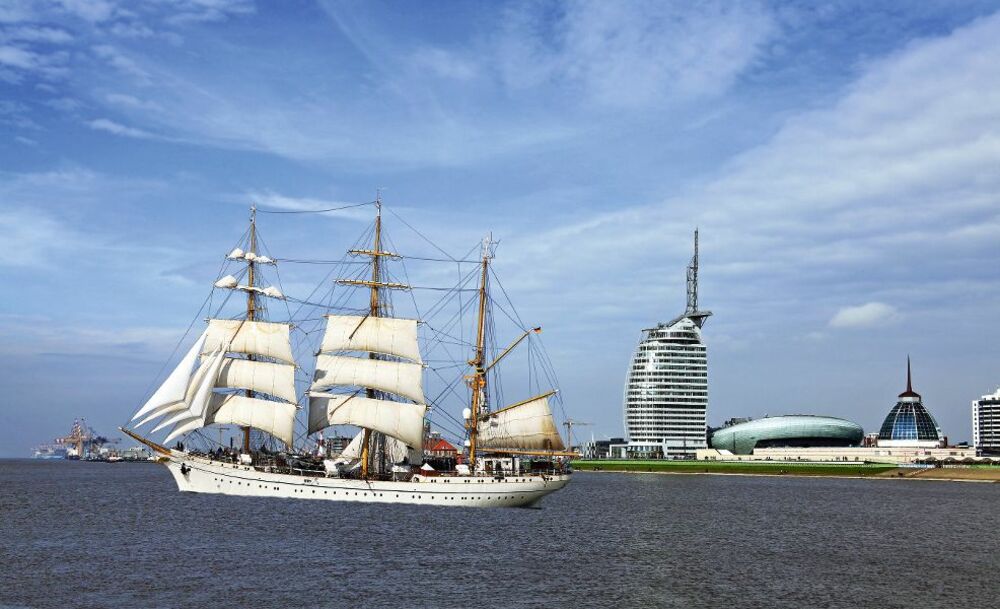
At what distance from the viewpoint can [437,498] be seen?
97.2 m

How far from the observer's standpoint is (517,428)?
107 m

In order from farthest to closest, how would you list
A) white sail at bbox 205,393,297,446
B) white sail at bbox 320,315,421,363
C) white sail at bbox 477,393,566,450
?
1. white sail at bbox 205,393,297,446
2. white sail at bbox 320,315,421,363
3. white sail at bbox 477,393,566,450

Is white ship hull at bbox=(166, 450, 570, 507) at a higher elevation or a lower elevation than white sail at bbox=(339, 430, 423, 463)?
lower

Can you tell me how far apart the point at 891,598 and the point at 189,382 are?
79.0 metres

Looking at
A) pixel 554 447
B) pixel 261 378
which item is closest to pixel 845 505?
pixel 554 447

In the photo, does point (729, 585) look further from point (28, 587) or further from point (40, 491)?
point (40, 491)

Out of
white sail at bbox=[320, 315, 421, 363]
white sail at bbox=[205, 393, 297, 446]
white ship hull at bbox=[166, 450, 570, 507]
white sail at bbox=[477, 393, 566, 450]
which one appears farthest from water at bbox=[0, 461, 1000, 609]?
white sail at bbox=[320, 315, 421, 363]

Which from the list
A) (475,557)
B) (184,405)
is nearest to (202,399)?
(184,405)

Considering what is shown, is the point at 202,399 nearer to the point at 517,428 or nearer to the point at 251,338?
the point at 251,338

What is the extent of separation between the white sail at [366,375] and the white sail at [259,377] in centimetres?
594

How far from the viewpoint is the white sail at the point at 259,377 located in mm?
112562

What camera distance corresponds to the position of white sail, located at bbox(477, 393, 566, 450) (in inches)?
4218

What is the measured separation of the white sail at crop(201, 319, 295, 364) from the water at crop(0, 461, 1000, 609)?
60.6 ft

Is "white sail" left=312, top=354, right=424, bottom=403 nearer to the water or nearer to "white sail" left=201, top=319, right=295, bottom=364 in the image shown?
"white sail" left=201, top=319, right=295, bottom=364
